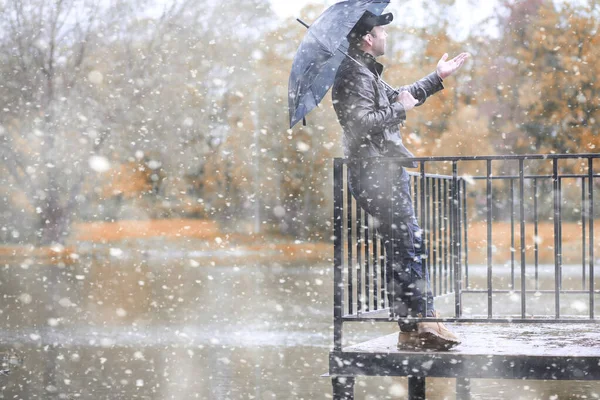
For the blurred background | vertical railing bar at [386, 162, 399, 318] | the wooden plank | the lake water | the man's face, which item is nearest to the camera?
the wooden plank

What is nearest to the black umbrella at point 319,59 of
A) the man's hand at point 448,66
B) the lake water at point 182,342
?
the man's hand at point 448,66

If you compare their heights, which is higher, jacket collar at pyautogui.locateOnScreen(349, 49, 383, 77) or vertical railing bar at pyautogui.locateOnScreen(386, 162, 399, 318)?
jacket collar at pyautogui.locateOnScreen(349, 49, 383, 77)

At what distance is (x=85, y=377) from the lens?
8.65 m

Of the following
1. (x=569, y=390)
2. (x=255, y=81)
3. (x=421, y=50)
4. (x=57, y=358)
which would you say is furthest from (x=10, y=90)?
(x=569, y=390)

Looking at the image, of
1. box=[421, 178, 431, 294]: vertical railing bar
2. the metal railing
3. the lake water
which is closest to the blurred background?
the metal railing

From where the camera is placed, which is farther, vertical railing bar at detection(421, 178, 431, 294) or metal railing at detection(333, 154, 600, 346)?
vertical railing bar at detection(421, 178, 431, 294)

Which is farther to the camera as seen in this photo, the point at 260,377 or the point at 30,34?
the point at 30,34

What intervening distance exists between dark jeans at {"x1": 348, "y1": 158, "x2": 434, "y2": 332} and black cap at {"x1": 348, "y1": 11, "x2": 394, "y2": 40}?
811 mm

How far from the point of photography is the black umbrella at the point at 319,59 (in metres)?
5.55

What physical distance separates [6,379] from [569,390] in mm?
5107

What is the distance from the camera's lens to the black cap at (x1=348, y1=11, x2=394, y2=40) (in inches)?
223

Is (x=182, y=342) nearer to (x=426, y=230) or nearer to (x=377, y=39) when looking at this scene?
(x=426, y=230)

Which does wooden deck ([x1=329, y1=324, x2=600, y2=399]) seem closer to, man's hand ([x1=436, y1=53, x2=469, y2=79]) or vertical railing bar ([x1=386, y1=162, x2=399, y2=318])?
vertical railing bar ([x1=386, y1=162, x2=399, y2=318])

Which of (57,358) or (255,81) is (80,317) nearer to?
(57,358)
